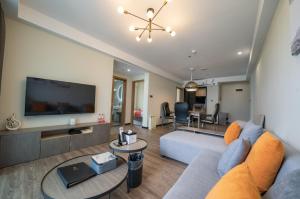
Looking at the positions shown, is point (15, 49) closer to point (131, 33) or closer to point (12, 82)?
point (12, 82)

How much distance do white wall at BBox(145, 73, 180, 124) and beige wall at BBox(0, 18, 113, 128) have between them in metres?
2.57

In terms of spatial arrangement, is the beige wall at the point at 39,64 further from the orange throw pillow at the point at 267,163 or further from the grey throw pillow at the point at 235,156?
the orange throw pillow at the point at 267,163

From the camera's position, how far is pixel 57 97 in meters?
2.76

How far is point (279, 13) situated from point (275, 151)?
6.17 feet

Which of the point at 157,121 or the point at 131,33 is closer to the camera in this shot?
the point at 131,33

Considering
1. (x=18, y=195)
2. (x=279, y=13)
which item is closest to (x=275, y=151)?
(x=279, y=13)

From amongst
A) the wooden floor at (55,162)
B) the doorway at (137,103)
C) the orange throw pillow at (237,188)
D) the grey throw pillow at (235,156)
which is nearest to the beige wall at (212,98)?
the doorway at (137,103)

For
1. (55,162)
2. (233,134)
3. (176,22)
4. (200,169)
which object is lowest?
(55,162)

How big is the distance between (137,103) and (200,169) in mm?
5579

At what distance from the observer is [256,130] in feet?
5.12

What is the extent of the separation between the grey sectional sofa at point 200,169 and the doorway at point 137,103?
3751mm

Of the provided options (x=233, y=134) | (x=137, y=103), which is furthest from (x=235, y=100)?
(x=233, y=134)

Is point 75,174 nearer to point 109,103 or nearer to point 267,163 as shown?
point 267,163

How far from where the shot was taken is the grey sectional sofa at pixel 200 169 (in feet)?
2.18
